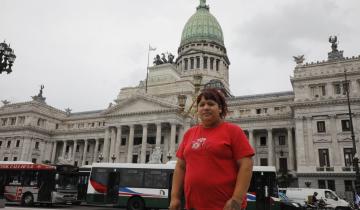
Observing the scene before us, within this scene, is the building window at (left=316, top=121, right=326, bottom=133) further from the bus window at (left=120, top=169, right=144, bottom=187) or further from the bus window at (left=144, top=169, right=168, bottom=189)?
the bus window at (left=120, top=169, right=144, bottom=187)

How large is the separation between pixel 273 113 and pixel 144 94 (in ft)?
74.5

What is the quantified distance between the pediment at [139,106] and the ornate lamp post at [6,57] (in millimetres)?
34294

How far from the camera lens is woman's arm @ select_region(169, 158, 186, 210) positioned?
3977 mm

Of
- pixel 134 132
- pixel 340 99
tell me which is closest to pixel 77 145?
pixel 134 132

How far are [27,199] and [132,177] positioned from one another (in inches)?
332

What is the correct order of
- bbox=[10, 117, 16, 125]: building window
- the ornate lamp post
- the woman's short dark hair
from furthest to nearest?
1. bbox=[10, 117, 16, 125]: building window
2. the ornate lamp post
3. the woman's short dark hair

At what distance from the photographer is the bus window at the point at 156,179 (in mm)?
21516

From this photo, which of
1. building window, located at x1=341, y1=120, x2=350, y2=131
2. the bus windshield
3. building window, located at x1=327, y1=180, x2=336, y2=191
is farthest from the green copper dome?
the bus windshield

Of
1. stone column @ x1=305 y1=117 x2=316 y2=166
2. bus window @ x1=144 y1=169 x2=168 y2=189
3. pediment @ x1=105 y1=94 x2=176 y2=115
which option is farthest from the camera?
pediment @ x1=105 y1=94 x2=176 y2=115

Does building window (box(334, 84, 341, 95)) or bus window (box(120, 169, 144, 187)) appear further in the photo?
building window (box(334, 84, 341, 95))

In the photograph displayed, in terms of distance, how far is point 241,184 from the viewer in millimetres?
3541

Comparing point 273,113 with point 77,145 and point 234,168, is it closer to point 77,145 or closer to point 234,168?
point 77,145

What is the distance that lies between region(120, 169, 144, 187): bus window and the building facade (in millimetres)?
6244

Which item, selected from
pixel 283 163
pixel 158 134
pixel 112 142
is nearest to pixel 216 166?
pixel 158 134
